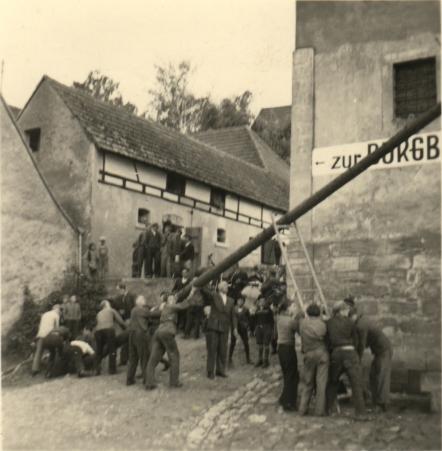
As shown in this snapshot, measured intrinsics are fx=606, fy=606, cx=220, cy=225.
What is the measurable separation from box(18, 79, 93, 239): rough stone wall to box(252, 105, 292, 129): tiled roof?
1897 cm

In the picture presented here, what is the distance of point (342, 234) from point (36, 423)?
18.1ft

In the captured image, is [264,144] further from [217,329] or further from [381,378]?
[381,378]

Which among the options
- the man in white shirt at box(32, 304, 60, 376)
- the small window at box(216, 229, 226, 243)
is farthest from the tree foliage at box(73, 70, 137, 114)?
the man in white shirt at box(32, 304, 60, 376)

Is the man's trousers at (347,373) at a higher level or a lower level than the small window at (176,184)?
lower

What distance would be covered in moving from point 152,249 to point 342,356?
846cm

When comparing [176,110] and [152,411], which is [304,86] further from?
[176,110]

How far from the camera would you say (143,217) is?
59.9ft

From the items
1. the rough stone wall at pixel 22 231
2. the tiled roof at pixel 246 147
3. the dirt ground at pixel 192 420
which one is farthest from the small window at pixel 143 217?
the tiled roof at pixel 246 147

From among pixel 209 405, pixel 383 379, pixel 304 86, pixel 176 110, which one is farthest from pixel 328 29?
pixel 176 110

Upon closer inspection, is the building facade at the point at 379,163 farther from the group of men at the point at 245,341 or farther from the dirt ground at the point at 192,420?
the dirt ground at the point at 192,420

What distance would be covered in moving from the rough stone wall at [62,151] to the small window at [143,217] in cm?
213

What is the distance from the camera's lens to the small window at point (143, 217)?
18.2 m

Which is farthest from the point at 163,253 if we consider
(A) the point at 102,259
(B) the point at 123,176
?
(B) the point at 123,176

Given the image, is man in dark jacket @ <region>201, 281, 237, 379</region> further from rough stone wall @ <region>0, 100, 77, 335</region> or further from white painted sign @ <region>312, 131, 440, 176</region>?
rough stone wall @ <region>0, 100, 77, 335</region>
